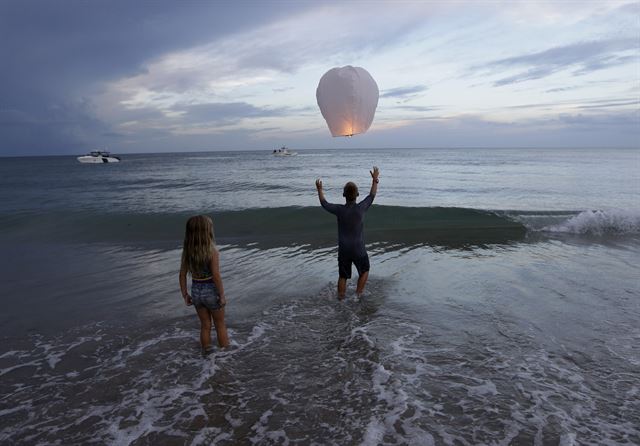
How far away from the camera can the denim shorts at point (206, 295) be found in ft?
16.2

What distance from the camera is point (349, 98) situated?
6.44 meters

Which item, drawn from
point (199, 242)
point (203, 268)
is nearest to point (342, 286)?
point (203, 268)

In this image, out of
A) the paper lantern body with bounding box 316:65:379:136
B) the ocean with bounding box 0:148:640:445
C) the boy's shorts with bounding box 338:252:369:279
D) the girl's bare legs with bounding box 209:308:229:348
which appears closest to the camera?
the ocean with bounding box 0:148:640:445

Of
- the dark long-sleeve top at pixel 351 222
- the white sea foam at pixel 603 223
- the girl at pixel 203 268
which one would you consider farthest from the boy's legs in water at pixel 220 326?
the white sea foam at pixel 603 223

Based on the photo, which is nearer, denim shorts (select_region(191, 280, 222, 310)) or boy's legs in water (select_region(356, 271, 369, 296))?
denim shorts (select_region(191, 280, 222, 310))

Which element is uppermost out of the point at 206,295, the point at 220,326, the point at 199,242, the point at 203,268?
the point at 199,242

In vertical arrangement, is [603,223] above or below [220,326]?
below

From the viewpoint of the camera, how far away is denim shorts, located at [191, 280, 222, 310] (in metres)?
4.94

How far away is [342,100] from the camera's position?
651cm

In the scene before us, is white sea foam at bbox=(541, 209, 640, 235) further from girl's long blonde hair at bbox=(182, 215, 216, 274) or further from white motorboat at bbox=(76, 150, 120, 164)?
white motorboat at bbox=(76, 150, 120, 164)

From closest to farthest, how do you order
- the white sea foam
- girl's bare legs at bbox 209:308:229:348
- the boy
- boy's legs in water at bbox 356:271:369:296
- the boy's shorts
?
girl's bare legs at bbox 209:308:229:348 → the boy → the boy's shorts → boy's legs in water at bbox 356:271:369:296 → the white sea foam

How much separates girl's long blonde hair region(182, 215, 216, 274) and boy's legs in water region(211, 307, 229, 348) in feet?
2.09

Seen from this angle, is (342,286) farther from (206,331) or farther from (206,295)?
(206,295)

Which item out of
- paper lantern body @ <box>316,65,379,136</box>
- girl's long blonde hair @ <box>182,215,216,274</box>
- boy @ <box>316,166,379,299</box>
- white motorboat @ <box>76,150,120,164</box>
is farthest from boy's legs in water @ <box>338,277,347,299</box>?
white motorboat @ <box>76,150,120,164</box>
